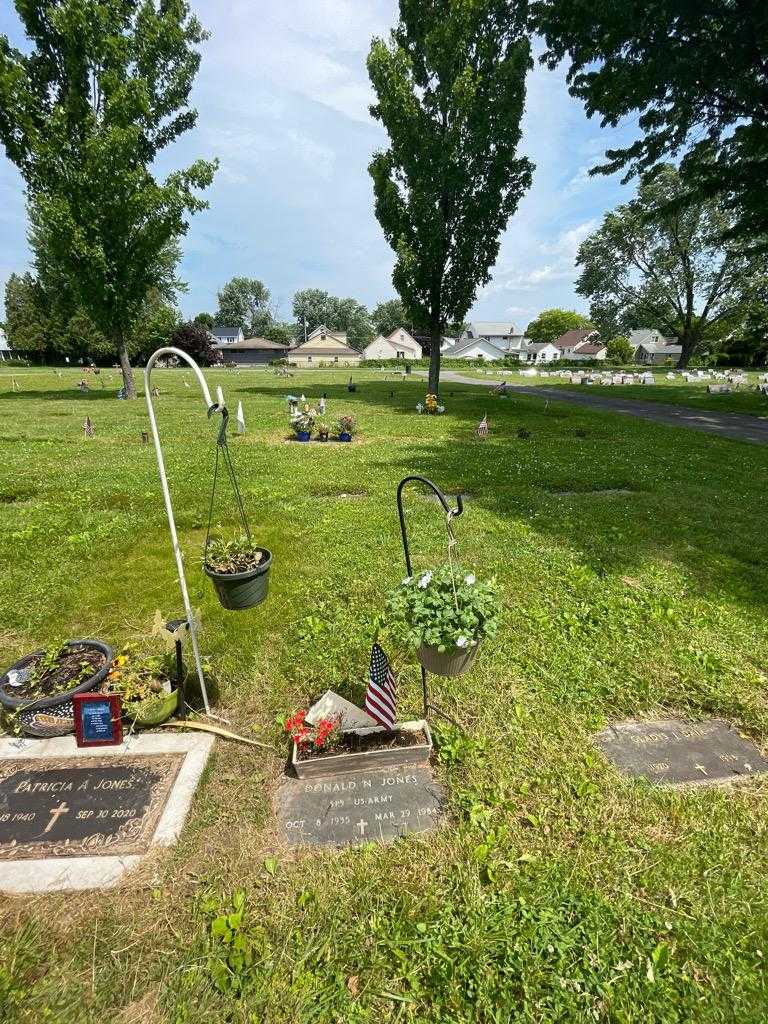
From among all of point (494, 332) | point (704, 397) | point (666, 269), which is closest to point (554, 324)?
point (494, 332)

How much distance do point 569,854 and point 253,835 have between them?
6.26ft

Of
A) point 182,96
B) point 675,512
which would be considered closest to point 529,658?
point 675,512

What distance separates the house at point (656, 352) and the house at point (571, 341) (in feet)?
32.2

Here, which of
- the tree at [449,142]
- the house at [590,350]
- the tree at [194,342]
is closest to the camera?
the tree at [449,142]

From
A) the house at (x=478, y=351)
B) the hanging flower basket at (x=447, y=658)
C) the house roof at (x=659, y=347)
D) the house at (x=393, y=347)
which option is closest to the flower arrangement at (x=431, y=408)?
the hanging flower basket at (x=447, y=658)

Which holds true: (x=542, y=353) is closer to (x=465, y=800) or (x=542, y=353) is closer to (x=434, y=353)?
(x=434, y=353)

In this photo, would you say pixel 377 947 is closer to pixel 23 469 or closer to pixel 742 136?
pixel 23 469

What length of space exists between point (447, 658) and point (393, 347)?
9392 centimetres

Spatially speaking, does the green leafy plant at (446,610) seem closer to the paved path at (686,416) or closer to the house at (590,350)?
the paved path at (686,416)

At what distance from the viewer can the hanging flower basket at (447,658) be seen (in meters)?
2.96

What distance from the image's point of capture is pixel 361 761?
3.33m

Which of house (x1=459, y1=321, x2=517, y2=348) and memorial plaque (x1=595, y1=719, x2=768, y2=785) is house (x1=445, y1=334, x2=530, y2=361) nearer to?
house (x1=459, y1=321, x2=517, y2=348)

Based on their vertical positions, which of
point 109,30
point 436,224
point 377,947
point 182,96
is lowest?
point 377,947

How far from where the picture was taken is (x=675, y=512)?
27.2 feet
